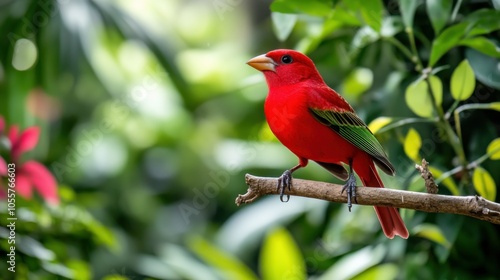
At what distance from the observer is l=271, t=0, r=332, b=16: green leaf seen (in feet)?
4.21

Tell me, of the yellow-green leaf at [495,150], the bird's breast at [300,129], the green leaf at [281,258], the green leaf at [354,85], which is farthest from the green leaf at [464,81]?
the green leaf at [281,258]

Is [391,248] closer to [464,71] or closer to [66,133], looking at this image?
[464,71]

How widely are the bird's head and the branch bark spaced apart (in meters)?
0.18

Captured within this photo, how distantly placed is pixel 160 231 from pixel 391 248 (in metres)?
1.73

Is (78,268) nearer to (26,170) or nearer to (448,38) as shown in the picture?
(26,170)

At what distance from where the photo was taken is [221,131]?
402 centimetres

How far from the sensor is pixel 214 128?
4.06 m

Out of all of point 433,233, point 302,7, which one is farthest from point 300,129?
point 433,233

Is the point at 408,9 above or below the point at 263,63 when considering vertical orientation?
above

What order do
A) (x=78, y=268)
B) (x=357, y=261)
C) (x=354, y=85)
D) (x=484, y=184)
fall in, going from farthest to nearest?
(x=357, y=261) < (x=354, y=85) < (x=78, y=268) < (x=484, y=184)

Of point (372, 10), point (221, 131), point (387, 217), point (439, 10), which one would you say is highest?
point (221, 131)

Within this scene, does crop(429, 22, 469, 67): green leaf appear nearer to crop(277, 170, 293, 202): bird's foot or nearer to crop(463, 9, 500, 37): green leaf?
crop(463, 9, 500, 37): green leaf

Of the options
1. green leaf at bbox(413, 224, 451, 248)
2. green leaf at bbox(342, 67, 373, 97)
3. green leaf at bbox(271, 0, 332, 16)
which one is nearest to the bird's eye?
green leaf at bbox(271, 0, 332, 16)

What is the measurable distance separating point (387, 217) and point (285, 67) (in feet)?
0.98
